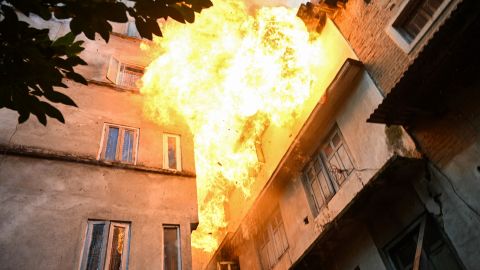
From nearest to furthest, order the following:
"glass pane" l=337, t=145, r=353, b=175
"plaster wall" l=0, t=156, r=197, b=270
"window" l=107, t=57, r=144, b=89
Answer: "plaster wall" l=0, t=156, r=197, b=270, "glass pane" l=337, t=145, r=353, b=175, "window" l=107, t=57, r=144, b=89

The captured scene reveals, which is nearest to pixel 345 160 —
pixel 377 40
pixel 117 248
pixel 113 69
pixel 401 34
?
pixel 377 40

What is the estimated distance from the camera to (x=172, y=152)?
10039 mm

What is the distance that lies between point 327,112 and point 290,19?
397cm

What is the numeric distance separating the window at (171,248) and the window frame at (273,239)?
5437 mm

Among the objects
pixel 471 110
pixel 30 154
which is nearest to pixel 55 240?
pixel 30 154

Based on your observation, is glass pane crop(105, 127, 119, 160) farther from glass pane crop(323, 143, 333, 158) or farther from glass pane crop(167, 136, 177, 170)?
glass pane crop(323, 143, 333, 158)

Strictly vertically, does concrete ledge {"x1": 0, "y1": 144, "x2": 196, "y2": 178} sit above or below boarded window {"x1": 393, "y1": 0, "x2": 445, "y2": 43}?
below

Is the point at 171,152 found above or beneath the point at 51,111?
above

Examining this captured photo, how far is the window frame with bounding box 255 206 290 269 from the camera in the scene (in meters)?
12.6

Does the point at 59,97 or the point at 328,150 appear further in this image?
the point at 328,150

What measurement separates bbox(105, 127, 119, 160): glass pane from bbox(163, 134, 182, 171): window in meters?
1.39

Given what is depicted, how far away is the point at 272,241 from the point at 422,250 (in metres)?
6.91

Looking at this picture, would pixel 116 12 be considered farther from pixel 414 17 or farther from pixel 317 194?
pixel 317 194

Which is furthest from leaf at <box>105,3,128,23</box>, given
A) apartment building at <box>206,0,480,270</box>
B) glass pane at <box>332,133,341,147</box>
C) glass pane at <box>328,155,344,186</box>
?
glass pane at <box>332,133,341,147</box>
